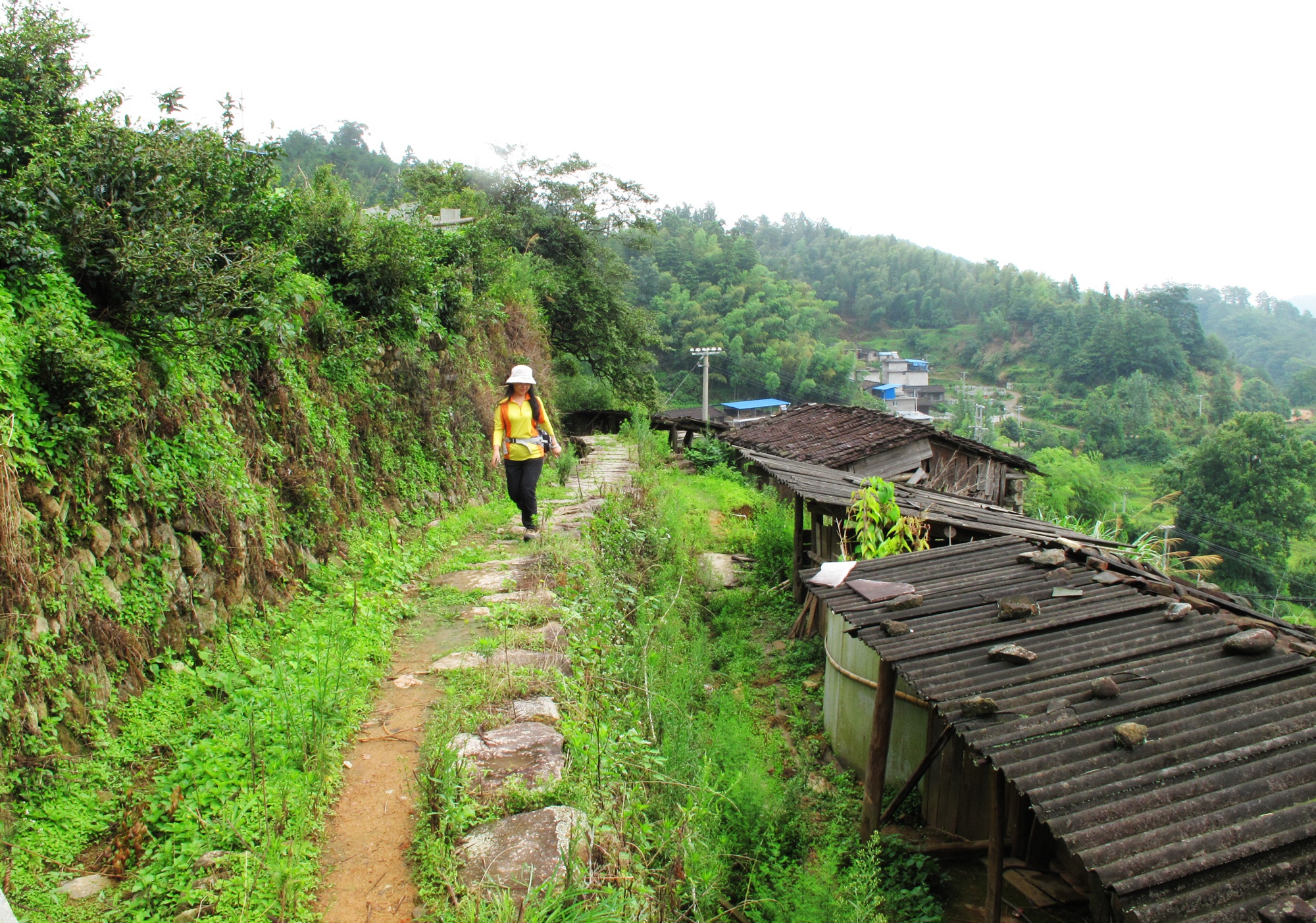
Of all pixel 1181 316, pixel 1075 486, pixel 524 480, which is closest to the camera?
pixel 524 480

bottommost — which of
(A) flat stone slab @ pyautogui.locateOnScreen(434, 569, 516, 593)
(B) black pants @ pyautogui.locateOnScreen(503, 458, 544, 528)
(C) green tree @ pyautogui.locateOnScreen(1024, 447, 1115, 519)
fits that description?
(C) green tree @ pyautogui.locateOnScreen(1024, 447, 1115, 519)

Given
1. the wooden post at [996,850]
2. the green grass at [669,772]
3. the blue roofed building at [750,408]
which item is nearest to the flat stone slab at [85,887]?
the green grass at [669,772]

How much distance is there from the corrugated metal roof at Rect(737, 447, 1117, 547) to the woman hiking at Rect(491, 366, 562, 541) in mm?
2870

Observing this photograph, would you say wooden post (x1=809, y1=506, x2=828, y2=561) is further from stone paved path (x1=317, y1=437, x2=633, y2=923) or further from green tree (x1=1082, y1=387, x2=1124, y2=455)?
green tree (x1=1082, y1=387, x2=1124, y2=455)

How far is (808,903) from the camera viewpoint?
4266mm

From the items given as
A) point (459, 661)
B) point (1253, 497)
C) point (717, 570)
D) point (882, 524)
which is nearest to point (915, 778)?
point (882, 524)

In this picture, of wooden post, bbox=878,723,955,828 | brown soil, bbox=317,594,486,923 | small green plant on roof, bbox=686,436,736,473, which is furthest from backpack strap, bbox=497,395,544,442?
small green plant on roof, bbox=686,436,736,473

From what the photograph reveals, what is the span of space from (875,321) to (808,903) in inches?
3931

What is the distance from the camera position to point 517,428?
6.93 meters

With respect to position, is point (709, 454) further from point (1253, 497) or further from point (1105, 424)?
point (1105, 424)

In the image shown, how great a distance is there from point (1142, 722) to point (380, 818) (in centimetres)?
363

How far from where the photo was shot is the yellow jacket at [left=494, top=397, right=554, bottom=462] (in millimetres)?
6898

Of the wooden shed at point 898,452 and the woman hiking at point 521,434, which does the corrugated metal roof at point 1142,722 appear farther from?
the wooden shed at point 898,452

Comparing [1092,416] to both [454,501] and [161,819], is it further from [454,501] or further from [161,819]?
[161,819]
